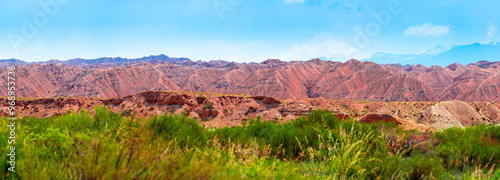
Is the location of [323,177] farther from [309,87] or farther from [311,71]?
[311,71]

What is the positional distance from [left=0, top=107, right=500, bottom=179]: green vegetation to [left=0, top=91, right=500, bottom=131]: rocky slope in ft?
104

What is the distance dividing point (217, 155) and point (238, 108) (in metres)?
43.5

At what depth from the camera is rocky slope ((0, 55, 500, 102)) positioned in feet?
418

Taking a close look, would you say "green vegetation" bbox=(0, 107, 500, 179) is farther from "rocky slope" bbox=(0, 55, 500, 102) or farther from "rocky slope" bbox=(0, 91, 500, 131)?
"rocky slope" bbox=(0, 55, 500, 102)

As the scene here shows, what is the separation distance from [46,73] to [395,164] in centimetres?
22029

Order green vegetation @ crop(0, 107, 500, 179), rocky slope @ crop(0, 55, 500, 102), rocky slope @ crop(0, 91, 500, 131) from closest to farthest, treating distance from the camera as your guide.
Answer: green vegetation @ crop(0, 107, 500, 179)
rocky slope @ crop(0, 91, 500, 131)
rocky slope @ crop(0, 55, 500, 102)

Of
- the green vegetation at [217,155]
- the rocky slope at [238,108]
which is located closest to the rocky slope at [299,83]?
the rocky slope at [238,108]

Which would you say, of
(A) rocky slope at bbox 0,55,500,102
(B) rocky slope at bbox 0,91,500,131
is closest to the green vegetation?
(B) rocky slope at bbox 0,91,500,131

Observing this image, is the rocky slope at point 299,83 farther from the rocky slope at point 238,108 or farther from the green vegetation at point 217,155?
the green vegetation at point 217,155

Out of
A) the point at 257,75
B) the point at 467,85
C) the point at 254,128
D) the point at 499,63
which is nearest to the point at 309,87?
the point at 257,75

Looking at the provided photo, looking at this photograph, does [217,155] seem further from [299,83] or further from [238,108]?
[299,83]

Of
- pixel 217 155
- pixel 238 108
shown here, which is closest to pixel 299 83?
pixel 238 108

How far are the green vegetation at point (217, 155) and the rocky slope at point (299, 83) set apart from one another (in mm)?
128088

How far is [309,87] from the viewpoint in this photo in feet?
506
